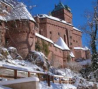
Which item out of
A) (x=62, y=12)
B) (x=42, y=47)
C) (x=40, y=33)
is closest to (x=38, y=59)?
(x=42, y=47)

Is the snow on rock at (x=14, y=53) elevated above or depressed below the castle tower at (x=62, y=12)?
below

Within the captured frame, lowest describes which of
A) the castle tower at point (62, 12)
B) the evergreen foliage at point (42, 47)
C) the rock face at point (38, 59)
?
the rock face at point (38, 59)

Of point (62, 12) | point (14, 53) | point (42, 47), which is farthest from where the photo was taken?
point (62, 12)

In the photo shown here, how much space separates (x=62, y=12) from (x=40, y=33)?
17357 millimetres

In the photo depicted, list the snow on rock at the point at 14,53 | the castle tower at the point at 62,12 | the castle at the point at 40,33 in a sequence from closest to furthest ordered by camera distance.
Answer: the castle at the point at 40,33 → the snow on rock at the point at 14,53 → the castle tower at the point at 62,12

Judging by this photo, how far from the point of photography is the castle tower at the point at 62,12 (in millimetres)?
62981

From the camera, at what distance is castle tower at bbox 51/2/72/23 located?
6298cm

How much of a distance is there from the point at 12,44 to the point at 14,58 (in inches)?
133

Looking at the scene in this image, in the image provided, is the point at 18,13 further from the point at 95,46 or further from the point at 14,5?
the point at 95,46

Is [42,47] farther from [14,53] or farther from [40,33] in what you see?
[40,33]

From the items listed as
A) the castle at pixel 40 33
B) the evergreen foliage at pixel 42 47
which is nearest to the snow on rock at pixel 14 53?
the castle at pixel 40 33

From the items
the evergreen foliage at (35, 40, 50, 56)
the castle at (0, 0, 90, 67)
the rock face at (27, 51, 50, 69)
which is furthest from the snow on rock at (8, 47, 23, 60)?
the evergreen foliage at (35, 40, 50, 56)

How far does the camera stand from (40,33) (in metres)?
48.7

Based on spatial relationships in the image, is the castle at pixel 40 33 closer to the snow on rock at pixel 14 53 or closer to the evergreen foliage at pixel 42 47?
the evergreen foliage at pixel 42 47
